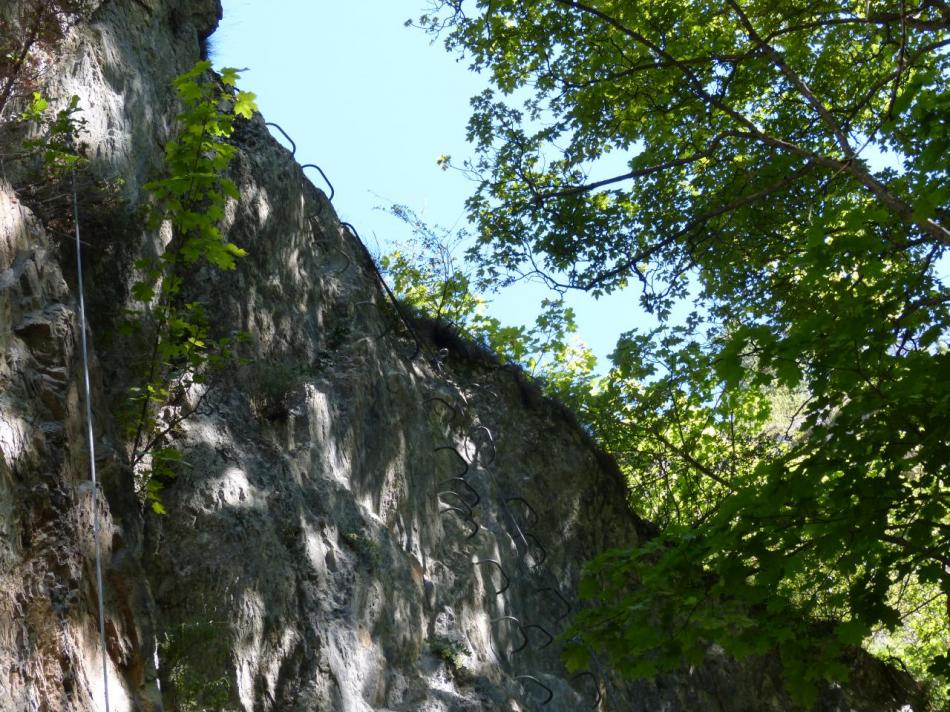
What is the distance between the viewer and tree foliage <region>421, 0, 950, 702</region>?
522 cm

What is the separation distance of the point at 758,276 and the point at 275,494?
21.3 ft

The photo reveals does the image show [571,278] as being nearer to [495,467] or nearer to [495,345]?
[495,467]

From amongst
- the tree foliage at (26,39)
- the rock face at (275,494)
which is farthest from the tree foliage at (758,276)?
the tree foliage at (26,39)

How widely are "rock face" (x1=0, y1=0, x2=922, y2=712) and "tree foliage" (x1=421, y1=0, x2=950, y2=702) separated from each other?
1371 millimetres

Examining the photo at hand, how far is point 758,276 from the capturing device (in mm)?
10844

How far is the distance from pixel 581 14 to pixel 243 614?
7116 millimetres

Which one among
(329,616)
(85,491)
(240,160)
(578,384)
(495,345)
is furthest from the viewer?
(495,345)

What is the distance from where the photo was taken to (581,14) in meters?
10.1

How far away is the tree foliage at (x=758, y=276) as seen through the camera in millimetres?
5223

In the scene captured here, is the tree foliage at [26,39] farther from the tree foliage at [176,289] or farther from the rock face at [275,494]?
the tree foliage at [176,289]

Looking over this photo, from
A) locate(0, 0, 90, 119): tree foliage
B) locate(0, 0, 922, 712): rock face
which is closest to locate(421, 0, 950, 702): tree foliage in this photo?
locate(0, 0, 922, 712): rock face

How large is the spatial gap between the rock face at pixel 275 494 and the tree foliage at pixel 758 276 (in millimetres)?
1371

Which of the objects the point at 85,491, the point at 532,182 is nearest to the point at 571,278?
the point at 532,182

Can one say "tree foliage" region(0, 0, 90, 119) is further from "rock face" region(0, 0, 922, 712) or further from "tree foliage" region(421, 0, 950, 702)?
"tree foliage" region(421, 0, 950, 702)
